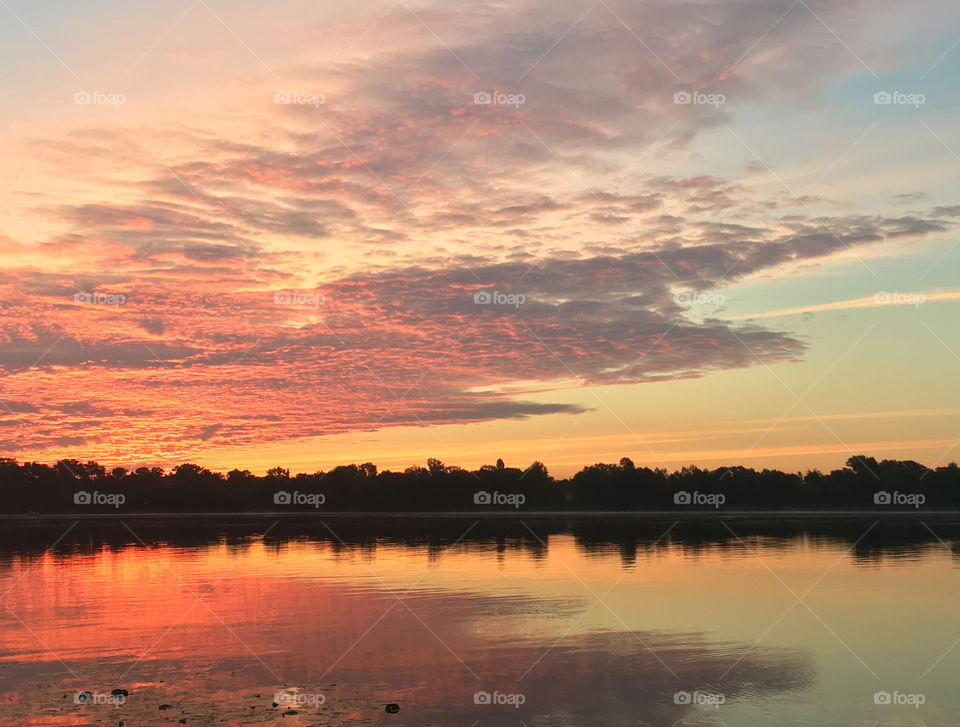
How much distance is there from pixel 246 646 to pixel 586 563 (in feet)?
107

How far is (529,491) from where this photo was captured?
179 m

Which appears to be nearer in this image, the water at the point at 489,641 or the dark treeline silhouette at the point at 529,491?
the water at the point at 489,641

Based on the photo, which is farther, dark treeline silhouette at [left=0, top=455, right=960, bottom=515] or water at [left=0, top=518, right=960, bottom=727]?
dark treeline silhouette at [left=0, top=455, right=960, bottom=515]

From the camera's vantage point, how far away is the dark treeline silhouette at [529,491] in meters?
172

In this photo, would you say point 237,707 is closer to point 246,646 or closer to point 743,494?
point 246,646

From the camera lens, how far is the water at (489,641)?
23734 mm

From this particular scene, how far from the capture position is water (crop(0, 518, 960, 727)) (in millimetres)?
23734

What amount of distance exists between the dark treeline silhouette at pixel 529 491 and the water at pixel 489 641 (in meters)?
109

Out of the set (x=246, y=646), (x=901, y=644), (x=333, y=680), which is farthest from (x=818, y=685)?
(x=246, y=646)

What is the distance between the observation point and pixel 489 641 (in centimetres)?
Answer: 3250

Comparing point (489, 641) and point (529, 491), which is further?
point (529, 491)

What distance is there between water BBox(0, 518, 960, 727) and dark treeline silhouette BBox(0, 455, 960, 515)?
109 m

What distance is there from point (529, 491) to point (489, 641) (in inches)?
5800

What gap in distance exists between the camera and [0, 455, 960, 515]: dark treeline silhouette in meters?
172
